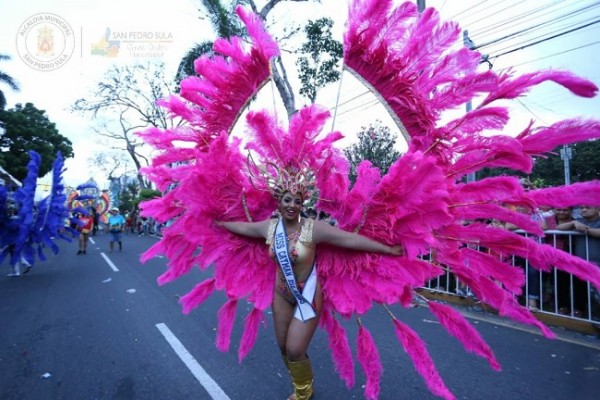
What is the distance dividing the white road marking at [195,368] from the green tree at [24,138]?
2856 cm

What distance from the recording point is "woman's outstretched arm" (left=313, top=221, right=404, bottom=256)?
2393mm

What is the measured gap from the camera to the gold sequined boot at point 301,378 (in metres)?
2.55

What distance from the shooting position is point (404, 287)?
7.65 feet

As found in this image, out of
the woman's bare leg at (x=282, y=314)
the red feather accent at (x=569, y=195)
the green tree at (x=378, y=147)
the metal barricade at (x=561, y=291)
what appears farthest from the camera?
the green tree at (x=378, y=147)

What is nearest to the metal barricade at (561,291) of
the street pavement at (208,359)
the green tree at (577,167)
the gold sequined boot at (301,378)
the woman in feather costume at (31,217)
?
the street pavement at (208,359)

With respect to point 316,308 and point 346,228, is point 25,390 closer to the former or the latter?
point 316,308

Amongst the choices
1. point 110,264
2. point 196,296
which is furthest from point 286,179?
point 110,264

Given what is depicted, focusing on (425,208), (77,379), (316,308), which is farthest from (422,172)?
(77,379)

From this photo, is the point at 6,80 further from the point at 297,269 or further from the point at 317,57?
the point at 297,269

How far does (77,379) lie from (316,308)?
2461 millimetres

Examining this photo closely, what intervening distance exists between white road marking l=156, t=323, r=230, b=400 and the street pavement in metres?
0.01

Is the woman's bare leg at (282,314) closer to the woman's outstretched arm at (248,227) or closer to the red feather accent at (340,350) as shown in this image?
the red feather accent at (340,350)

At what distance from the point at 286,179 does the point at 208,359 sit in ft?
7.38

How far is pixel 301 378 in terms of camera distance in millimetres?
2582
